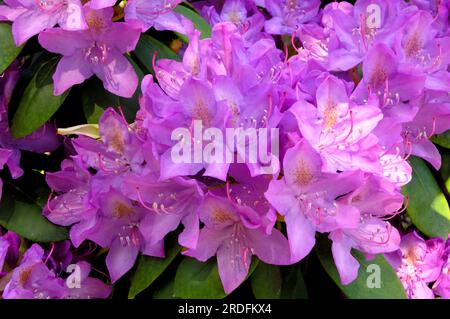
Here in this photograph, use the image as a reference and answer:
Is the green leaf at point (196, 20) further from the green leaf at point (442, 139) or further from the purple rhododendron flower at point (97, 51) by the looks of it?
the green leaf at point (442, 139)

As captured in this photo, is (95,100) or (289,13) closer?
(95,100)

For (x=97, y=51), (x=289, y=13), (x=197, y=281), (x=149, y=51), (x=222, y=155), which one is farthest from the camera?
(x=289, y=13)

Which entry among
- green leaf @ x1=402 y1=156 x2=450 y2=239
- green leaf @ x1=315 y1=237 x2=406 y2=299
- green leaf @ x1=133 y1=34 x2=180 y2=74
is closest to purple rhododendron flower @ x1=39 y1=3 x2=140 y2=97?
green leaf @ x1=133 y1=34 x2=180 y2=74

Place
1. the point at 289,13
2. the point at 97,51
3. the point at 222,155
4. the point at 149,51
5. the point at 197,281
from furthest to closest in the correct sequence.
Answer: the point at 289,13 < the point at 149,51 < the point at 97,51 < the point at 197,281 < the point at 222,155

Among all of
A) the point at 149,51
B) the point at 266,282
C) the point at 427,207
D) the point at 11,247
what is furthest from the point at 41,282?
A: the point at 427,207

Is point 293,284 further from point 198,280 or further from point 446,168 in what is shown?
point 446,168

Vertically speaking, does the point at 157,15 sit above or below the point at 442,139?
above

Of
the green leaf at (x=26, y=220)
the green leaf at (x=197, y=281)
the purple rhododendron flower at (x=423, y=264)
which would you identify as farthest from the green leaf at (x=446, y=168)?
the green leaf at (x=26, y=220)

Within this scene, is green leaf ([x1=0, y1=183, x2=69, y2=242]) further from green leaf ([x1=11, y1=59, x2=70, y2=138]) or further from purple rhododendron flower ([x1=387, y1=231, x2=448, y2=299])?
purple rhododendron flower ([x1=387, y1=231, x2=448, y2=299])
